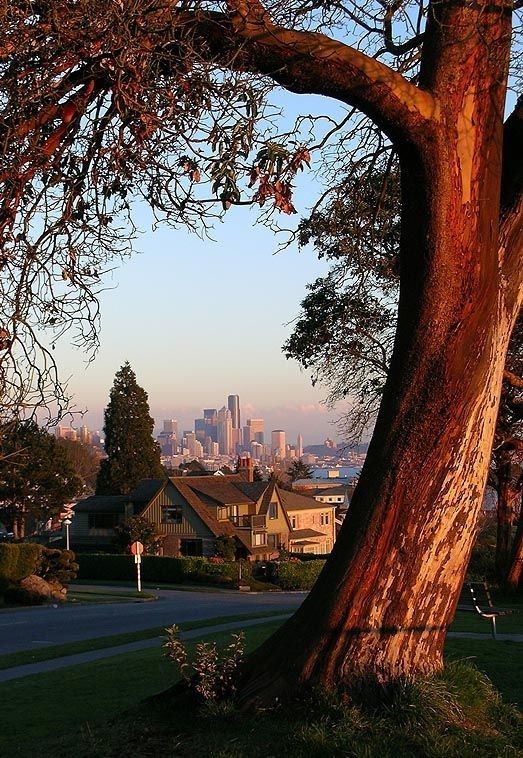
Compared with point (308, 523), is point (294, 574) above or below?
below

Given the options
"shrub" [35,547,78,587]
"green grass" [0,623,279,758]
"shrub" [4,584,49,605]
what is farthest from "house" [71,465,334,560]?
"green grass" [0,623,279,758]

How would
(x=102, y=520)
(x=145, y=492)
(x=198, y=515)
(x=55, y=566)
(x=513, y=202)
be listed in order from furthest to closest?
(x=102, y=520) < (x=145, y=492) < (x=198, y=515) < (x=55, y=566) < (x=513, y=202)

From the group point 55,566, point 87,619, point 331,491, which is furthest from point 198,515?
point 331,491

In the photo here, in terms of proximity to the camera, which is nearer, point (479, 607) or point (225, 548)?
point (479, 607)

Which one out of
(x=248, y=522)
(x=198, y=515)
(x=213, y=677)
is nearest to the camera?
(x=213, y=677)

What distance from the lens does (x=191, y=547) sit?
210ft

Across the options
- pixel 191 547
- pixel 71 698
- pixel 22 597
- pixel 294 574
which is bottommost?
pixel 71 698

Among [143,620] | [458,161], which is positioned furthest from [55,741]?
[143,620]

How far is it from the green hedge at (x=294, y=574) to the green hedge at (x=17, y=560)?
17561 millimetres

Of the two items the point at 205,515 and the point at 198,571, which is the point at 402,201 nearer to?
the point at 198,571

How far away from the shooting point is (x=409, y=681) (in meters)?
6.45

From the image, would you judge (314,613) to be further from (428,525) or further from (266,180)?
(266,180)

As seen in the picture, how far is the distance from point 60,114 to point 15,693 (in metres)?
8.74

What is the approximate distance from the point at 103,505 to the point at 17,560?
29.8m
